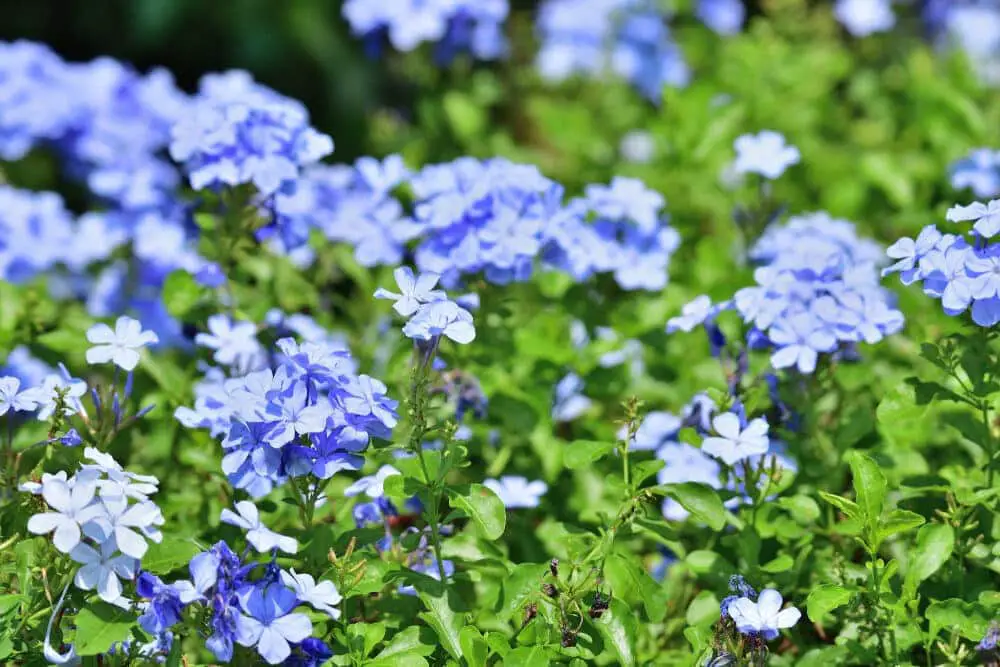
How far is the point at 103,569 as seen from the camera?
5.14ft

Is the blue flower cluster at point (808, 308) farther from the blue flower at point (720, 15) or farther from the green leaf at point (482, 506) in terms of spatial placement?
the blue flower at point (720, 15)

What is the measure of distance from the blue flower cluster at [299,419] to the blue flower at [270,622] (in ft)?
0.53

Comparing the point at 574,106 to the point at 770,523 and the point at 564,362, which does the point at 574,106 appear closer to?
the point at 564,362

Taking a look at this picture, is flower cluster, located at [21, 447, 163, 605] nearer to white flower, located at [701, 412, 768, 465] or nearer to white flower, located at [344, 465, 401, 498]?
white flower, located at [344, 465, 401, 498]

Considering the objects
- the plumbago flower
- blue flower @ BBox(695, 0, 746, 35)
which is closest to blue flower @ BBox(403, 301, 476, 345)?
the plumbago flower

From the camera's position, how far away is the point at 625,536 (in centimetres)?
192

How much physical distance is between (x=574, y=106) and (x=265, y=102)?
1833 mm

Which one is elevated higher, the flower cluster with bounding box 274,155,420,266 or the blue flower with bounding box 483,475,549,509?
the flower cluster with bounding box 274,155,420,266

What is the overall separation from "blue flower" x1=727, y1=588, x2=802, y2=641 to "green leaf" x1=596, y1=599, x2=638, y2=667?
16 centimetres

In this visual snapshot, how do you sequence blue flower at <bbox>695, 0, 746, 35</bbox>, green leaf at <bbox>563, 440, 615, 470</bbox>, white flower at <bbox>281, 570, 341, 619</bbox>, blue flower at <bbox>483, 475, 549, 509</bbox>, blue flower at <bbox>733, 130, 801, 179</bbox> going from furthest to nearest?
blue flower at <bbox>695, 0, 746, 35</bbox>
blue flower at <bbox>733, 130, 801, 179</bbox>
blue flower at <bbox>483, 475, 549, 509</bbox>
green leaf at <bbox>563, 440, 615, 470</bbox>
white flower at <bbox>281, 570, 341, 619</bbox>

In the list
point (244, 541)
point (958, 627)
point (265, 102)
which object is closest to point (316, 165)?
point (265, 102)

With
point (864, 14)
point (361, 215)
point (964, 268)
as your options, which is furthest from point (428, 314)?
point (864, 14)

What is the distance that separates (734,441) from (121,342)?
A: 102 centimetres

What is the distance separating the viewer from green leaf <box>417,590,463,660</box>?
172 cm
